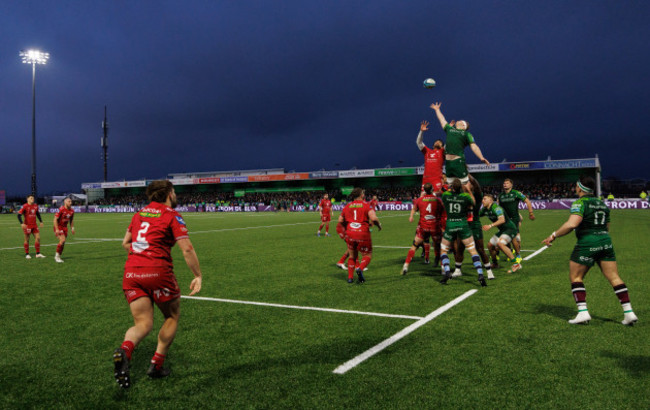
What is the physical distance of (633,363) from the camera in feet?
13.8

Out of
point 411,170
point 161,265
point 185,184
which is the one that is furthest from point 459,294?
point 185,184

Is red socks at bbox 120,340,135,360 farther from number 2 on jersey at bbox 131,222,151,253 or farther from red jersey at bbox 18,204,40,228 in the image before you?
red jersey at bbox 18,204,40,228

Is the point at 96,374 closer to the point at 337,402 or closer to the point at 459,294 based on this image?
the point at 337,402

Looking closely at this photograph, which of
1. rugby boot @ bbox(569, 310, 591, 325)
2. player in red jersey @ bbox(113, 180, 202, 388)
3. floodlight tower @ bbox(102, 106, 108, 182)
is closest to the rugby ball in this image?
rugby boot @ bbox(569, 310, 591, 325)

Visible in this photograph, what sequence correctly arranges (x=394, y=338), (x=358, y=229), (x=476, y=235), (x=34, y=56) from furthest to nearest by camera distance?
(x=34, y=56)
(x=476, y=235)
(x=358, y=229)
(x=394, y=338)

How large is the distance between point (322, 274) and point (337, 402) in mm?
6283

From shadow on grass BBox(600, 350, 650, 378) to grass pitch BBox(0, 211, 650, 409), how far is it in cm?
2

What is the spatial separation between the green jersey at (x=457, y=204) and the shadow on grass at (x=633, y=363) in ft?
13.0

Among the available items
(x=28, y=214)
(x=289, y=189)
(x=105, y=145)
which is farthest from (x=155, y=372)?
(x=105, y=145)

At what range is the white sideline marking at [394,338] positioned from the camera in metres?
4.22

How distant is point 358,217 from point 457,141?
2.66 meters

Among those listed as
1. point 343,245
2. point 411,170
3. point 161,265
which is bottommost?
point 343,245

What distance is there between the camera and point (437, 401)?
3443 mm

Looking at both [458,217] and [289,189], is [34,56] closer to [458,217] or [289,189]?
[289,189]
